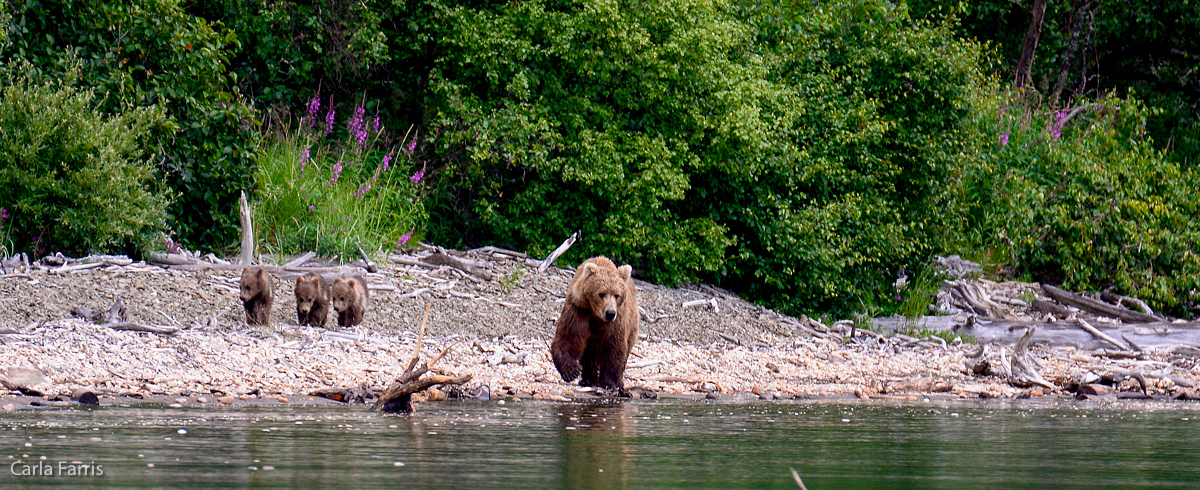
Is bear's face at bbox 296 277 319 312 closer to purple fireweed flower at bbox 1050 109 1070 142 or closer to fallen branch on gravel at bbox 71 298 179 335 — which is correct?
fallen branch on gravel at bbox 71 298 179 335

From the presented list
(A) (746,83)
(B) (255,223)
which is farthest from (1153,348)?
(B) (255,223)

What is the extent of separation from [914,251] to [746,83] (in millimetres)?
3526

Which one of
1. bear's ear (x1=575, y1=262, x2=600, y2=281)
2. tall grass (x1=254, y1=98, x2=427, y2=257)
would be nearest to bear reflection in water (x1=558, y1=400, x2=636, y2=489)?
bear's ear (x1=575, y1=262, x2=600, y2=281)

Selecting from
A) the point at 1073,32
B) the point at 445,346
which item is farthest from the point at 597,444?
the point at 1073,32

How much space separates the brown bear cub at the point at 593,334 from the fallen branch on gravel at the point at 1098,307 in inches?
404

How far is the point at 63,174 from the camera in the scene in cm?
1325

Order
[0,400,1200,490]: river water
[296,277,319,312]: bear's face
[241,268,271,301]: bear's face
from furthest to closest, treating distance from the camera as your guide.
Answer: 1. [296,277,319,312]: bear's face
2. [241,268,271,301]: bear's face
3. [0,400,1200,490]: river water

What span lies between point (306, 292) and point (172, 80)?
4.38 m

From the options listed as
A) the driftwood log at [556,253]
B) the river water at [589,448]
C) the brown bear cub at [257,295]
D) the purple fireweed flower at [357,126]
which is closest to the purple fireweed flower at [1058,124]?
the driftwood log at [556,253]

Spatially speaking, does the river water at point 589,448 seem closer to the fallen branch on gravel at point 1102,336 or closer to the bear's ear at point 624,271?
the bear's ear at point 624,271

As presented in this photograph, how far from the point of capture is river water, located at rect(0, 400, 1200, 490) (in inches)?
177

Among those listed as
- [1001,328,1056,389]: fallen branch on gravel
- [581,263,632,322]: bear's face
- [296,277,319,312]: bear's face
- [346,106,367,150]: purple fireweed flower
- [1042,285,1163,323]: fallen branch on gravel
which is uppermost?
[346,106,367,150]: purple fireweed flower

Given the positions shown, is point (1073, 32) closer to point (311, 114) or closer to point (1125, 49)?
point (1125, 49)

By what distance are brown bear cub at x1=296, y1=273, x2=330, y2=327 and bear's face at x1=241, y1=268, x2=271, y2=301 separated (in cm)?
48
